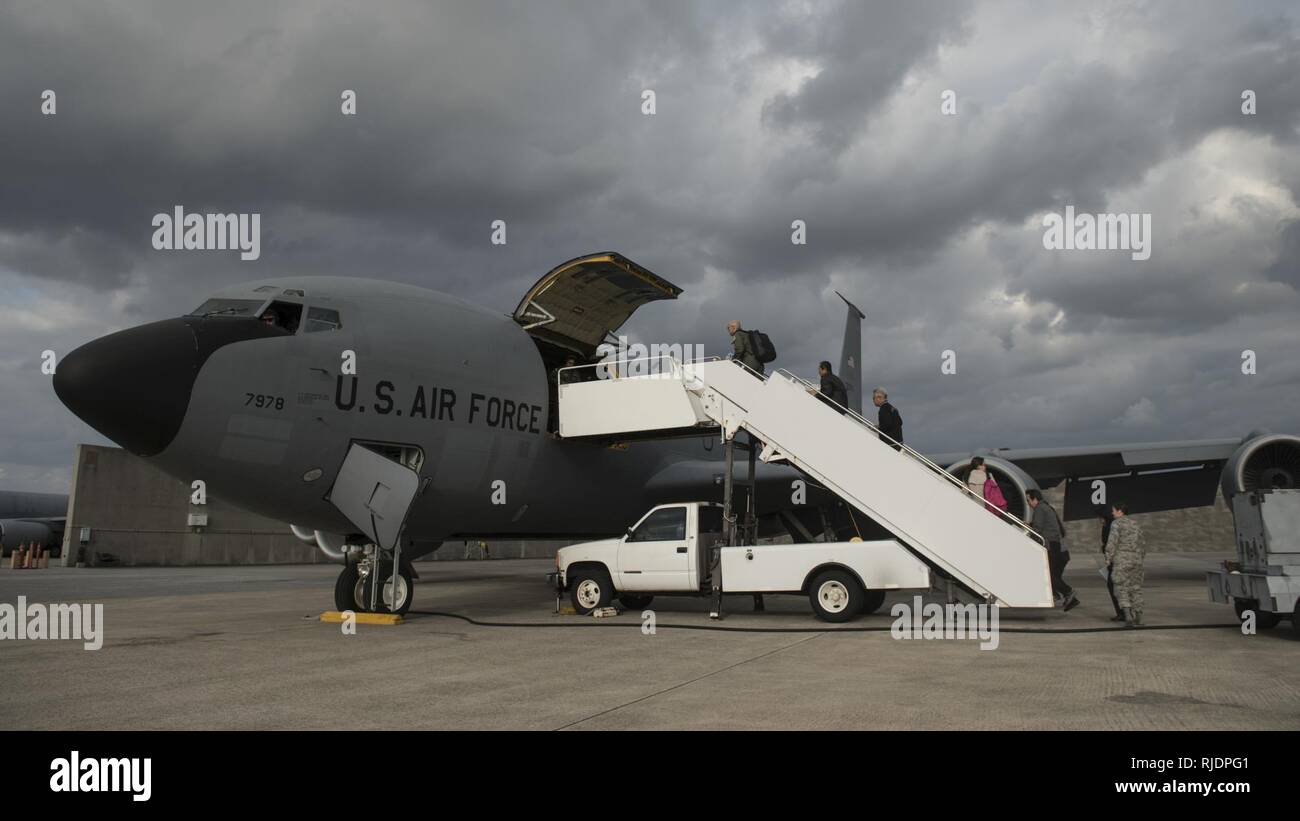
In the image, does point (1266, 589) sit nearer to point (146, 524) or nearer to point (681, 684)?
point (681, 684)

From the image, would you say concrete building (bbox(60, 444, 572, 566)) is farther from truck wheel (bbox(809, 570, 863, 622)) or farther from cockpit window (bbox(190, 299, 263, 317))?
truck wheel (bbox(809, 570, 863, 622))

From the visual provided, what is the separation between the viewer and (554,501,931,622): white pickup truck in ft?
37.8

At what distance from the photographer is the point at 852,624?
1170 centimetres

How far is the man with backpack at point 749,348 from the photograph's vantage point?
45.4 feet

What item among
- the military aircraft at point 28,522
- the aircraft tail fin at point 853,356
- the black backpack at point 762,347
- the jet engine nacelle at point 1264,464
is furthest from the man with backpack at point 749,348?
the military aircraft at point 28,522

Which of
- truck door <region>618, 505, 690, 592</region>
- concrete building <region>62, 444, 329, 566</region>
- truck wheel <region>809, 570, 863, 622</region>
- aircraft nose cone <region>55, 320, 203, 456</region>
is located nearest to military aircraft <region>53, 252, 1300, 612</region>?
aircraft nose cone <region>55, 320, 203, 456</region>

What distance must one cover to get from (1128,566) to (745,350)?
6.37m

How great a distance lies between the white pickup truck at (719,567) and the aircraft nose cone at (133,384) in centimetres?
598

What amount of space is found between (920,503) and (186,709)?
29.8 ft

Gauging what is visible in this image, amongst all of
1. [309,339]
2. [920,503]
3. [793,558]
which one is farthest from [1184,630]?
[309,339]

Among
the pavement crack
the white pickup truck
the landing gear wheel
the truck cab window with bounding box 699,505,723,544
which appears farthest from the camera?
the truck cab window with bounding box 699,505,723,544

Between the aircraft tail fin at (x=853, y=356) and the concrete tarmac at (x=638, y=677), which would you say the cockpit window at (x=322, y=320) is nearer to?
the concrete tarmac at (x=638, y=677)
